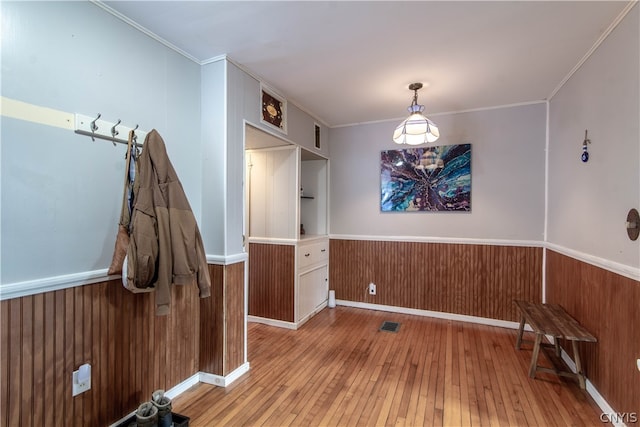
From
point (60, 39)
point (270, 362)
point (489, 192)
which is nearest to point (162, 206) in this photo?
point (60, 39)

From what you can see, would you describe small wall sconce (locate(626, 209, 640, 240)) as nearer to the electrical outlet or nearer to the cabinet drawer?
the cabinet drawer

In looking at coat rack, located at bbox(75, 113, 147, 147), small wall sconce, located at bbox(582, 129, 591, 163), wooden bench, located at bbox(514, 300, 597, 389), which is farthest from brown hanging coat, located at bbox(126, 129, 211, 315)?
small wall sconce, located at bbox(582, 129, 591, 163)

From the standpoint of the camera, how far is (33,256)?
4.55ft

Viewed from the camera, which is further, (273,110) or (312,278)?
(312,278)

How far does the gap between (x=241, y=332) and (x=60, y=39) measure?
215 cm

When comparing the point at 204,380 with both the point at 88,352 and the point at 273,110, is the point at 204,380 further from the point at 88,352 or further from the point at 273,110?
the point at 273,110

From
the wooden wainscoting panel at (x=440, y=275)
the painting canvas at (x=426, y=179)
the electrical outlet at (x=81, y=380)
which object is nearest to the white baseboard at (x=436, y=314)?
the wooden wainscoting panel at (x=440, y=275)

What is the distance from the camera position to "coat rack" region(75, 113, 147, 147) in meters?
1.55

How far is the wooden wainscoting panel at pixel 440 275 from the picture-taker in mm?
3236

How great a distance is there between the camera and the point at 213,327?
7.21 feet

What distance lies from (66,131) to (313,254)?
2642 mm

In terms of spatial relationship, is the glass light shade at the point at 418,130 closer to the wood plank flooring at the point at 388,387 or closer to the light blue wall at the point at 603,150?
the light blue wall at the point at 603,150

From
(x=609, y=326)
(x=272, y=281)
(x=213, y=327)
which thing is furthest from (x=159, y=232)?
(x=609, y=326)

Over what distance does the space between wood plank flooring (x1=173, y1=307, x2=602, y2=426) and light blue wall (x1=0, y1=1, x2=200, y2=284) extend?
129 centimetres
